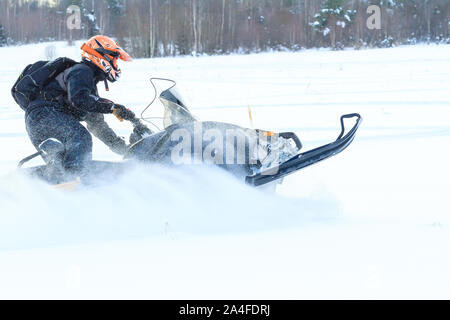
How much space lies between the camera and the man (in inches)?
158

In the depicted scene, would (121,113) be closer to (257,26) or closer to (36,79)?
(36,79)

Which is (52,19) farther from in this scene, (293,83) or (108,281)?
(108,281)

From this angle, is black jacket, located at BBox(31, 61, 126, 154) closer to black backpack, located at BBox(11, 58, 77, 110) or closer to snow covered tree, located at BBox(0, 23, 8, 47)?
black backpack, located at BBox(11, 58, 77, 110)

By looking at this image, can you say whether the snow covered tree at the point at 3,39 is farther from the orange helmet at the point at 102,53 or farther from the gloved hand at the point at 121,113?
the gloved hand at the point at 121,113

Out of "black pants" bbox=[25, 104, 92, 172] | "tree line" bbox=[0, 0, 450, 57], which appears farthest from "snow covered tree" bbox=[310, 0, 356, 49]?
"black pants" bbox=[25, 104, 92, 172]

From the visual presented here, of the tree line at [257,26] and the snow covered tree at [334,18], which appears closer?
the tree line at [257,26]

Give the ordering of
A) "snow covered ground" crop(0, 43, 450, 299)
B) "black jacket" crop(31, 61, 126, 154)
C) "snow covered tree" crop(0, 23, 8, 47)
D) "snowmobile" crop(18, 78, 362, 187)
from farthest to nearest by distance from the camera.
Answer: "snow covered tree" crop(0, 23, 8, 47), "black jacket" crop(31, 61, 126, 154), "snowmobile" crop(18, 78, 362, 187), "snow covered ground" crop(0, 43, 450, 299)

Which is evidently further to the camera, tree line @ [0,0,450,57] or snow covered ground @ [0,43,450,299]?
tree line @ [0,0,450,57]

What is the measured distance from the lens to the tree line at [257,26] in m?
29.8

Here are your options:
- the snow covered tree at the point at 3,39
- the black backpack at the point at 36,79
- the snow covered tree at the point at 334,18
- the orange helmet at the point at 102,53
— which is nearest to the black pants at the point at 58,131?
the black backpack at the point at 36,79

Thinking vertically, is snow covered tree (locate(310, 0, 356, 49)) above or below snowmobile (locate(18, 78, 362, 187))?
above

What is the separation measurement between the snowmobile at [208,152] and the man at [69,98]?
0.13 metres

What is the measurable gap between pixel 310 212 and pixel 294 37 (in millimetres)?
29231

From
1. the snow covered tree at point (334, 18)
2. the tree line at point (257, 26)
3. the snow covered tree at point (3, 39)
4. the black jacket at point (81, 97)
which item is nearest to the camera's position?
the black jacket at point (81, 97)
